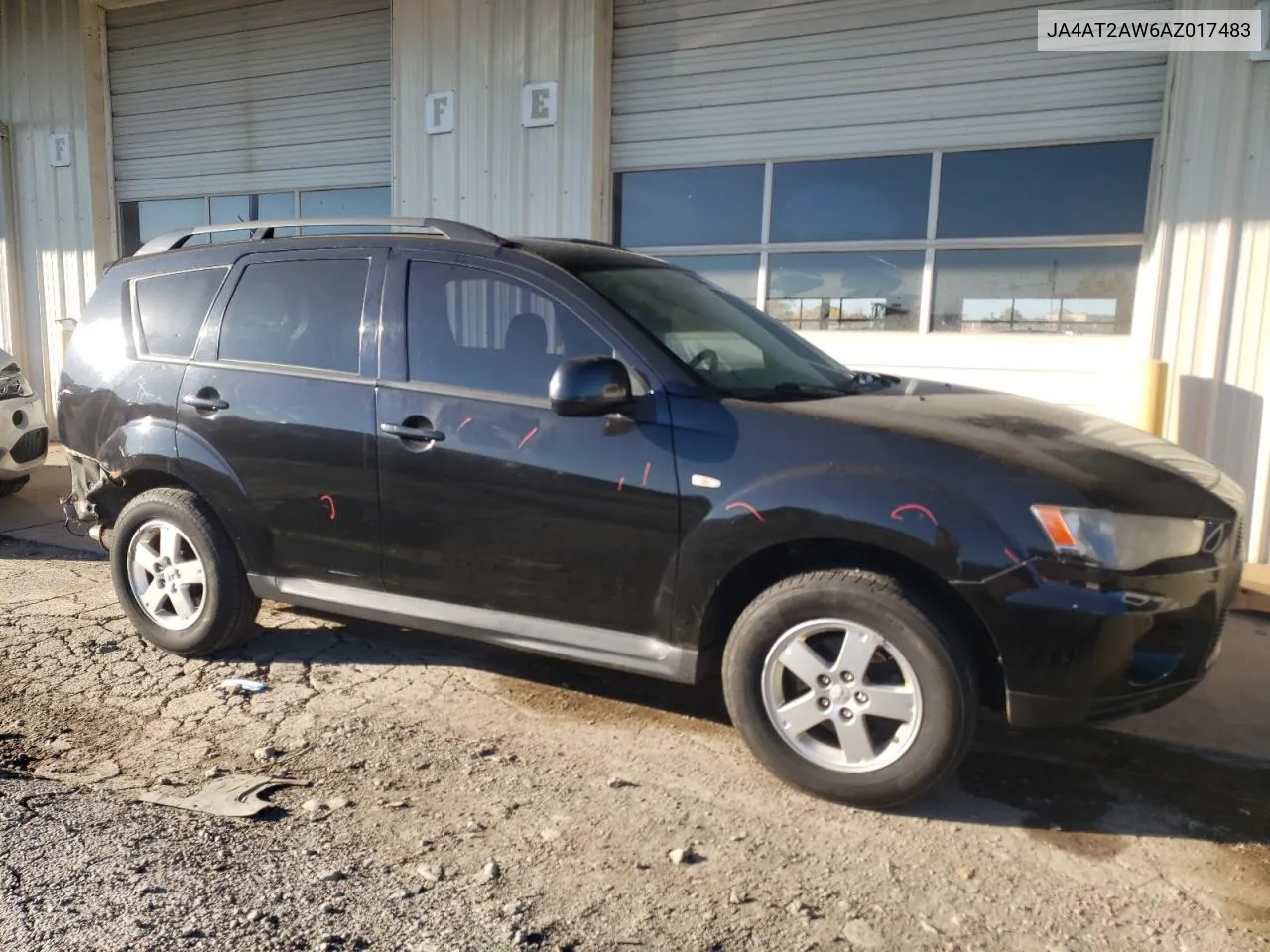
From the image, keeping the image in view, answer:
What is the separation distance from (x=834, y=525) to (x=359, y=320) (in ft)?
7.04

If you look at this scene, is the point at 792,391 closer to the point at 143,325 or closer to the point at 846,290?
the point at 143,325

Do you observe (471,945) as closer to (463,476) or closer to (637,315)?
(463,476)

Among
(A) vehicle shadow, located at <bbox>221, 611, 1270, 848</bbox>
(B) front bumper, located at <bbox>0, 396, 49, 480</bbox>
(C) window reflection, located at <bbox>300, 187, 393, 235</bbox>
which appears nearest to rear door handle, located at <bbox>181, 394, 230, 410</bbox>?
(A) vehicle shadow, located at <bbox>221, 611, 1270, 848</bbox>

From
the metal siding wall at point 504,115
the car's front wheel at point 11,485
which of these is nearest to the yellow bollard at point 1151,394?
the metal siding wall at point 504,115

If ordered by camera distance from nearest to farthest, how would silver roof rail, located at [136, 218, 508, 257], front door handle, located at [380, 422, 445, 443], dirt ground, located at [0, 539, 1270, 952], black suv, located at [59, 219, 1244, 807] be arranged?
dirt ground, located at [0, 539, 1270, 952]
black suv, located at [59, 219, 1244, 807]
front door handle, located at [380, 422, 445, 443]
silver roof rail, located at [136, 218, 508, 257]

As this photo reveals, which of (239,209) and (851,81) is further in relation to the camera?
(239,209)

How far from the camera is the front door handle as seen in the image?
3.75 meters

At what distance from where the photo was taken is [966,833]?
3090 mm

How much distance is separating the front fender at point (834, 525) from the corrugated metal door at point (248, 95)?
7.65 metres

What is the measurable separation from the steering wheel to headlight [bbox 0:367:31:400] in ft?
19.8

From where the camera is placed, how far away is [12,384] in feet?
24.2

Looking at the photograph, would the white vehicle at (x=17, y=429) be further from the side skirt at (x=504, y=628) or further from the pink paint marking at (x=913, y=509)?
the pink paint marking at (x=913, y=509)

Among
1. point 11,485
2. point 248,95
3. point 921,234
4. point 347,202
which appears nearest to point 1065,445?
point 921,234

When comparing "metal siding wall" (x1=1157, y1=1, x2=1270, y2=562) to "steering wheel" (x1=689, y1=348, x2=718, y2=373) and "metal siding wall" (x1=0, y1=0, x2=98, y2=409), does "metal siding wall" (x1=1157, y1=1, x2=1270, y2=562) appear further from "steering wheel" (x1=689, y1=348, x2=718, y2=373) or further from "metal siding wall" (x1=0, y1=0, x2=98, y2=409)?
"metal siding wall" (x1=0, y1=0, x2=98, y2=409)
